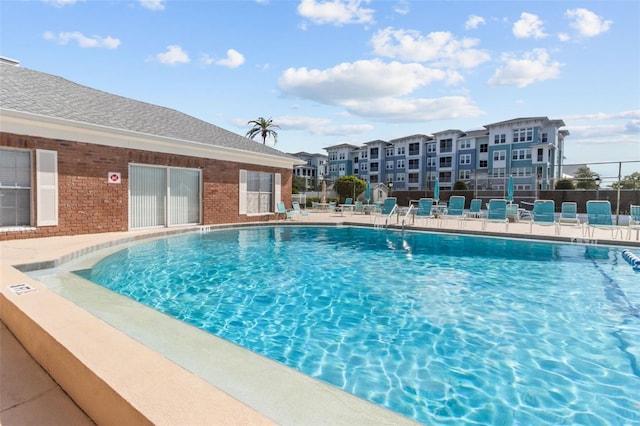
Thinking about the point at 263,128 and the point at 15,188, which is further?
the point at 263,128

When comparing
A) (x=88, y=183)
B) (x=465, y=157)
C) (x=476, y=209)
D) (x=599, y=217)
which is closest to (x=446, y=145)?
(x=465, y=157)

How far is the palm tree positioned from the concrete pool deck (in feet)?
123

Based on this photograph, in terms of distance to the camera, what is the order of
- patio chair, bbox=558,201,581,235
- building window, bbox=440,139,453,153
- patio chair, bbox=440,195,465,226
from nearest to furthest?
patio chair, bbox=558,201,581,235
patio chair, bbox=440,195,465,226
building window, bbox=440,139,453,153

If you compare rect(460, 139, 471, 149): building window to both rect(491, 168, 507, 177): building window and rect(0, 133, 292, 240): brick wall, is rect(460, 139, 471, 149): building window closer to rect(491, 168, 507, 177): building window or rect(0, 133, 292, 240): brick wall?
rect(491, 168, 507, 177): building window

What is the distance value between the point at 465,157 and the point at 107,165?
1815 inches

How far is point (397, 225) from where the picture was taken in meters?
14.9

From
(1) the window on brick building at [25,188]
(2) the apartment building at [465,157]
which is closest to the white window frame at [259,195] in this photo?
(1) the window on brick building at [25,188]

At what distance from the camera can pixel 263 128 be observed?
39.5 metres

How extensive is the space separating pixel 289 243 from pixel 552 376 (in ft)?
27.7

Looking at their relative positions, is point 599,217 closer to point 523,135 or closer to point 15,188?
point 15,188

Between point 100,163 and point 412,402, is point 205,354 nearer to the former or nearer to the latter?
point 412,402

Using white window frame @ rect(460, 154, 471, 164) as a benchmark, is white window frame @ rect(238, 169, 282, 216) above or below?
below

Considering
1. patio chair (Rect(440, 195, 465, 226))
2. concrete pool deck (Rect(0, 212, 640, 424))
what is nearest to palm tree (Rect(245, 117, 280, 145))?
patio chair (Rect(440, 195, 465, 226))

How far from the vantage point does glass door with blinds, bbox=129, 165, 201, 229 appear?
11633 millimetres
